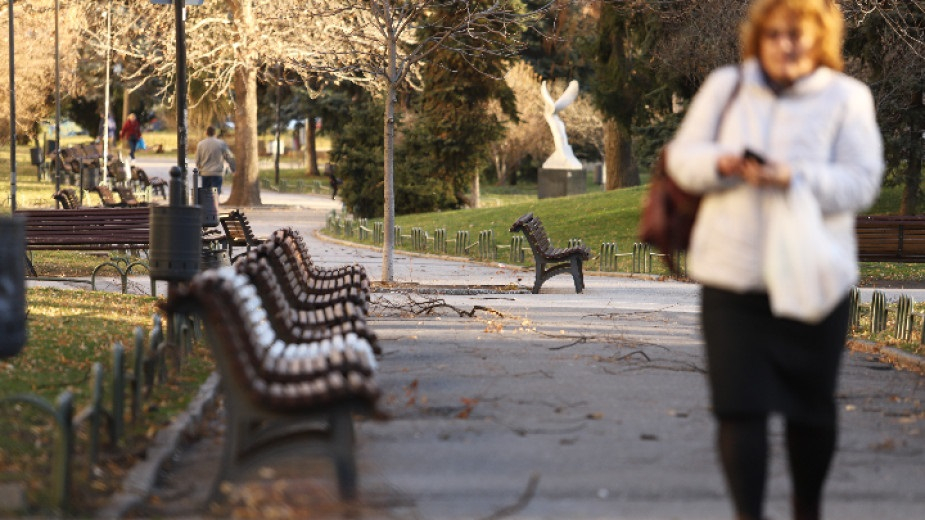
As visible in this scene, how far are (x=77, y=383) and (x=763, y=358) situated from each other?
506 cm

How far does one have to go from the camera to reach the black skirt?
16.8 feet

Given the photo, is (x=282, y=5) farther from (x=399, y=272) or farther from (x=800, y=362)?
(x=800, y=362)

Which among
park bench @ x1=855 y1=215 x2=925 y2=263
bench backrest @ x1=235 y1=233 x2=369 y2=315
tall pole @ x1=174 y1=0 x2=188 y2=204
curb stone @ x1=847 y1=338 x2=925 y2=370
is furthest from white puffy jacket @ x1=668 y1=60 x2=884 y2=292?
park bench @ x1=855 y1=215 x2=925 y2=263

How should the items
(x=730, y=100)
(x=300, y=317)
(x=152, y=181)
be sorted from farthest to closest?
(x=152, y=181) < (x=300, y=317) < (x=730, y=100)

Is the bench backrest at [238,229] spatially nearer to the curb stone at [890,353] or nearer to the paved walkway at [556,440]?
the paved walkway at [556,440]

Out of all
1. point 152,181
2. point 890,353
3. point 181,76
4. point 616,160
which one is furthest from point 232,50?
point 890,353

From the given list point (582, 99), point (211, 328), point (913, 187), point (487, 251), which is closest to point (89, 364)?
point (211, 328)

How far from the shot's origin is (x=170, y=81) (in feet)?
132

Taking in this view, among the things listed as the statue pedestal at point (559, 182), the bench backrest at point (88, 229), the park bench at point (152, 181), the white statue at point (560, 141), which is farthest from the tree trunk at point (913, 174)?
the park bench at point (152, 181)

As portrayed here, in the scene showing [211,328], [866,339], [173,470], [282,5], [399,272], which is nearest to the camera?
[211,328]

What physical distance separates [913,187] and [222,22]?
1734 centimetres

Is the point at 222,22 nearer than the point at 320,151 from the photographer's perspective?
Yes

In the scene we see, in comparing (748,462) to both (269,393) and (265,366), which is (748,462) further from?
(265,366)

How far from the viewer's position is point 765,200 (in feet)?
16.8
